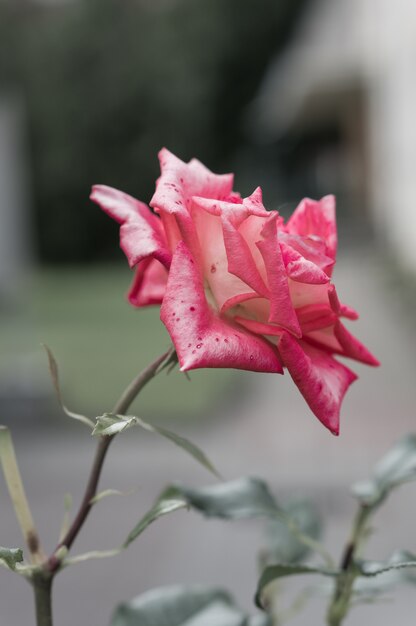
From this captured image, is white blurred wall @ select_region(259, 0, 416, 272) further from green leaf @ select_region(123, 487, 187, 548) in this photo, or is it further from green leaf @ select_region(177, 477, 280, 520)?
green leaf @ select_region(123, 487, 187, 548)

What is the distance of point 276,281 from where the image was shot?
49cm

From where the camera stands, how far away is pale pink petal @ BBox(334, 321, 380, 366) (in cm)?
55

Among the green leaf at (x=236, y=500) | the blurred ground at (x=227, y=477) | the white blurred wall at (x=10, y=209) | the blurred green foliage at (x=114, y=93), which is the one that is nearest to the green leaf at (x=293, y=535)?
the green leaf at (x=236, y=500)

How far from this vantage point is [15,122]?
9953 mm

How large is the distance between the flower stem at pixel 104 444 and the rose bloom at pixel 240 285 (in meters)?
0.04

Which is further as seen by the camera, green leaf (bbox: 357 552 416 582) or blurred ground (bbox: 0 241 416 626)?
blurred ground (bbox: 0 241 416 626)

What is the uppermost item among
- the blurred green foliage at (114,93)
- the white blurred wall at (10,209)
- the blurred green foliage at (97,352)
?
the blurred green foliage at (114,93)

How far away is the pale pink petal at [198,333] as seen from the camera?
1.55 feet

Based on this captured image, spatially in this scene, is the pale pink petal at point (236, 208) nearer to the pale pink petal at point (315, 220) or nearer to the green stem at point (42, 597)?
the pale pink petal at point (315, 220)

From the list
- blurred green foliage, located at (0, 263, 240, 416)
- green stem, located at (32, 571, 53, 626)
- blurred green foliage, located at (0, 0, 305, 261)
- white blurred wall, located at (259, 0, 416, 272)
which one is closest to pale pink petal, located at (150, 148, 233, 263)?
green stem, located at (32, 571, 53, 626)

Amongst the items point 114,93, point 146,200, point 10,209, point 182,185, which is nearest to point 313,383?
point 182,185

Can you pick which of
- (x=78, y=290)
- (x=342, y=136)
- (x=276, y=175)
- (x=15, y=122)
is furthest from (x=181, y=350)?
(x=276, y=175)

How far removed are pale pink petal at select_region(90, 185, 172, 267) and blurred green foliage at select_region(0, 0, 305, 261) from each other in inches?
489

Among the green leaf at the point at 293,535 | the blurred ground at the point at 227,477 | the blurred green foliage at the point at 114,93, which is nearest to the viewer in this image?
the green leaf at the point at 293,535
